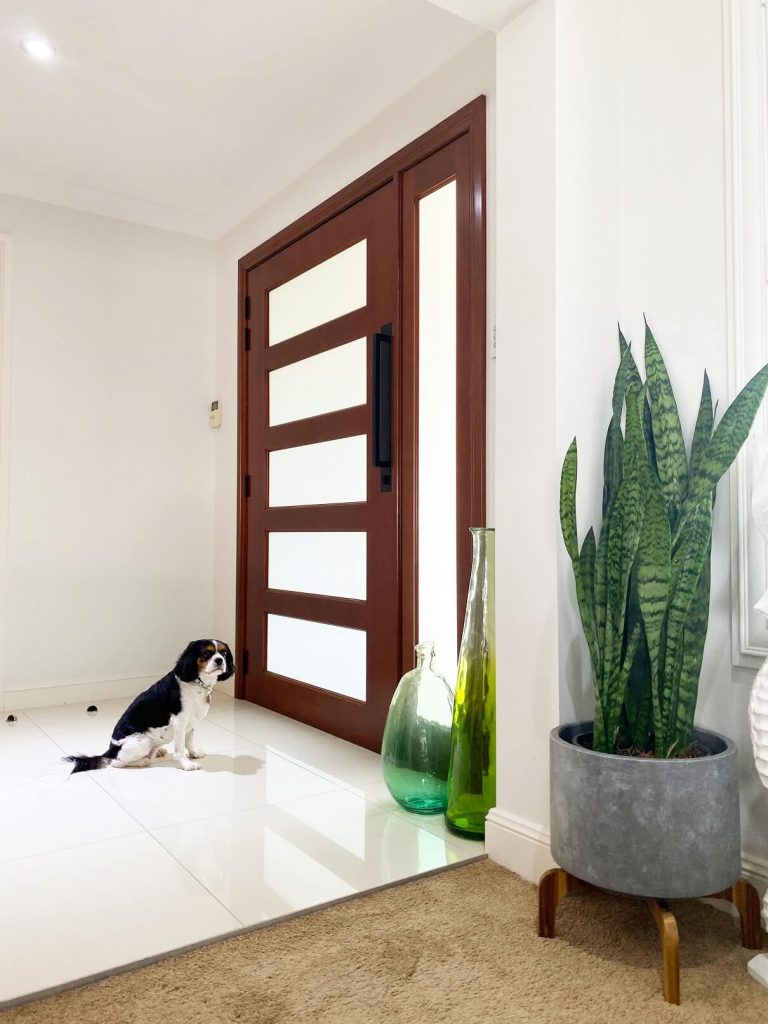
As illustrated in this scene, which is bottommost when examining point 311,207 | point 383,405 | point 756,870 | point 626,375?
point 756,870

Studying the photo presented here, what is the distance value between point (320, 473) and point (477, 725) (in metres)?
1.50

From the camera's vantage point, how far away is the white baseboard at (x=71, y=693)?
3512 millimetres

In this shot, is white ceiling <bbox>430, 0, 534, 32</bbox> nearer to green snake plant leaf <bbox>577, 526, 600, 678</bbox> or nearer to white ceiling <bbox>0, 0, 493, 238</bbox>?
white ceiling <bbox>0, 0, 493, 238</bbox>

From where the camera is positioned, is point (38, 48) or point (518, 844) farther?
point (38, 48)

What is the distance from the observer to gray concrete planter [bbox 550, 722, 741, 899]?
131 centimetres

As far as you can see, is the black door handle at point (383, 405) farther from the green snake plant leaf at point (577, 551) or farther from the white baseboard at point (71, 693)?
the white baseboard at point (71, 693)

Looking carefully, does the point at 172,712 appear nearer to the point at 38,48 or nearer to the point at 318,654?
the point at 318,654

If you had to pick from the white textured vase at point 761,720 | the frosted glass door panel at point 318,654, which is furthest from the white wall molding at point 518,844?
the frosted glass door panel at point 318,654

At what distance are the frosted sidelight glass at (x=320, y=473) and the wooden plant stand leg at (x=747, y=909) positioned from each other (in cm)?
180

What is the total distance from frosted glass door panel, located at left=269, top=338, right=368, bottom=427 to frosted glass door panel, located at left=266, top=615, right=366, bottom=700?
2.90 feet

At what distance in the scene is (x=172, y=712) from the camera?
258cm

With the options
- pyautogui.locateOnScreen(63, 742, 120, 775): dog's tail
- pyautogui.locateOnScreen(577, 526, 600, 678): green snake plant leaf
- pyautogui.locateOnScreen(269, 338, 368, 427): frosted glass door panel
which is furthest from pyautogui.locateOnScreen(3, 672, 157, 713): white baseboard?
pyautogui.locateOnScreen(577, 526, 600, 678): green snake plant leaf

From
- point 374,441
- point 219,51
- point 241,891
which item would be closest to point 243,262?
point 219,51

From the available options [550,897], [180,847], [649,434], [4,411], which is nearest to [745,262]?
[649,434]
